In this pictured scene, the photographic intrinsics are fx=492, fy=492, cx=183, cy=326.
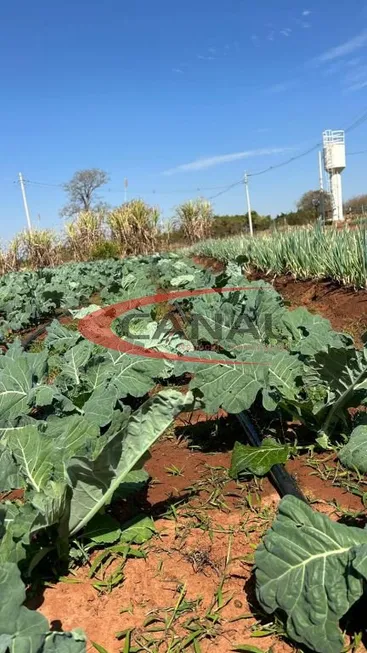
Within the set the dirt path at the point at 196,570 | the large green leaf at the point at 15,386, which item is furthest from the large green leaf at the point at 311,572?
the large green leaf at the point at 15,386

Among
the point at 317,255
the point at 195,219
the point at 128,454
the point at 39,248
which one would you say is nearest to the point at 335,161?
the point at 195,219

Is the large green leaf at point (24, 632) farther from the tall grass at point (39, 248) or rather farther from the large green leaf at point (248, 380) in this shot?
the tall grass at point (39, 248)

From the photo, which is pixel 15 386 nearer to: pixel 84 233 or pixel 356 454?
pixel 356 454

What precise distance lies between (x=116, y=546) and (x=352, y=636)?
2.70 ft

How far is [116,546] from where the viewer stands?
1.78m

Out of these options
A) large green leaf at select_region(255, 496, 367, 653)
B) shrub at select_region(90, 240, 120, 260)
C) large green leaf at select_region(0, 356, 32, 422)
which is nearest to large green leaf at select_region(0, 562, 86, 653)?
large green leaf at select_region(255, 496, 367, 653)

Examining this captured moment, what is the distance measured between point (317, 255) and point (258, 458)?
17.2ft

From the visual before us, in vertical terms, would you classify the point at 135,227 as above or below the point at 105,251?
above

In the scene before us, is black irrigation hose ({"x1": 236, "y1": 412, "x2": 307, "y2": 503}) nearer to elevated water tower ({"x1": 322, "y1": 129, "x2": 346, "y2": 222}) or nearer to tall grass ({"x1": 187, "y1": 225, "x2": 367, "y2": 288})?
tall grass ({"x1": 187, "y1": 225, "x2": 367, "y2": 288})

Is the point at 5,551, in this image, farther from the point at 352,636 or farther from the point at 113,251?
the point at 113,251

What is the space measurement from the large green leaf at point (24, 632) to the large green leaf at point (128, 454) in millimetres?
427

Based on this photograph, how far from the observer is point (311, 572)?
4.41 ft

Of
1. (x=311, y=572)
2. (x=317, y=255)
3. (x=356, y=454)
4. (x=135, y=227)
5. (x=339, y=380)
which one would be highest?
(x=135, y=227)

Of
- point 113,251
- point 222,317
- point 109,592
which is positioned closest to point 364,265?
point 222,317
